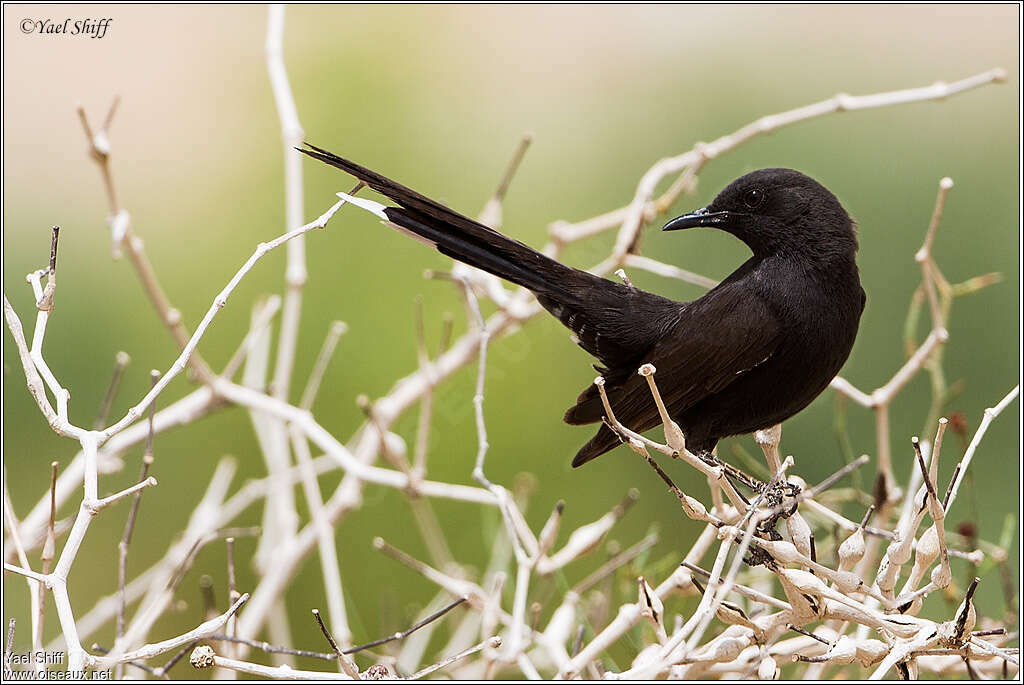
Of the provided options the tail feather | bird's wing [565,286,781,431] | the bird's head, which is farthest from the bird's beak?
the tail feather

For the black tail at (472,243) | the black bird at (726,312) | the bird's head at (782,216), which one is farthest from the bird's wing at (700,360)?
the black tail at (472,243)

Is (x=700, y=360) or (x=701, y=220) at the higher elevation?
(x=701, y=220)

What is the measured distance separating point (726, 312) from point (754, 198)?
311mm

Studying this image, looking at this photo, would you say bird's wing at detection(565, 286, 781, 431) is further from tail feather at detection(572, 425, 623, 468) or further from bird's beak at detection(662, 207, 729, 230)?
bird's beak at detection(662, 207, 729, 230)

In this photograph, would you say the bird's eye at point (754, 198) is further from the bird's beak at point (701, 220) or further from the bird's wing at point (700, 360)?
the bird's wing at point (700, 360)

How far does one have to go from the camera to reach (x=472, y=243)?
262cm

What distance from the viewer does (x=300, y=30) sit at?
4816 millimetres

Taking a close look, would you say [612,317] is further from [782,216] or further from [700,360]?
[782,216]

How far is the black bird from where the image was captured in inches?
99.9

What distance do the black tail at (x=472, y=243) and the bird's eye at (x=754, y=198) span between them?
1.50 ft

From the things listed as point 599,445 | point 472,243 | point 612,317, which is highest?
point 472,243

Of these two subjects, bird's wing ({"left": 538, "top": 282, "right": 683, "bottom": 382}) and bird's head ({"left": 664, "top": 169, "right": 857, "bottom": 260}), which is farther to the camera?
bird's wing ({"left": 538, "top": 282, "right": 683, "bottom": 382})

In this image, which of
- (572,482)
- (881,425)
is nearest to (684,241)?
(572,482)

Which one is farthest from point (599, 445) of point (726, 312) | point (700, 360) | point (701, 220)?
point (701, 220)
